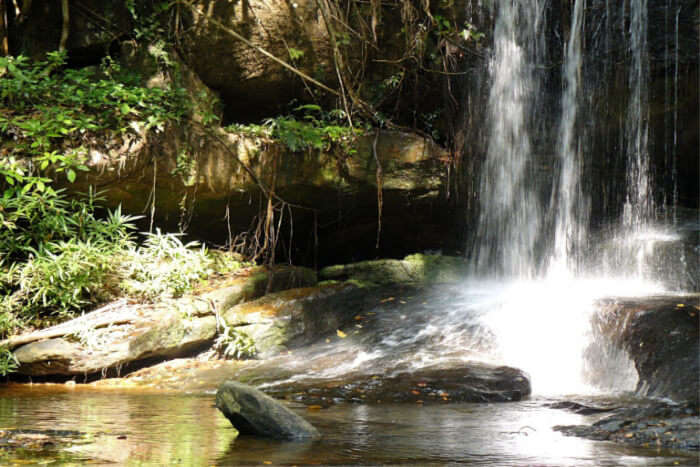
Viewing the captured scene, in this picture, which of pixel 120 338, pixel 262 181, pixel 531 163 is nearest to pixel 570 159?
pixel 531 163

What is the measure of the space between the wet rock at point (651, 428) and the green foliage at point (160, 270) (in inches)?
187

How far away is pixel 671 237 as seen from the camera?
8.76 m

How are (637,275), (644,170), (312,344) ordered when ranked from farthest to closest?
(644,170) → (637,275) → (312,344)

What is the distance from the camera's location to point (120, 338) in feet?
21.4

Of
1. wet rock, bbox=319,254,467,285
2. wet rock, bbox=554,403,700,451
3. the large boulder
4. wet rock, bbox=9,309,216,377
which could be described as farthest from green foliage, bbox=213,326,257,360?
wet rock, bbox=554,403,700,451

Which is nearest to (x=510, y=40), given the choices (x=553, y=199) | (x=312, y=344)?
(x=553, y=199)

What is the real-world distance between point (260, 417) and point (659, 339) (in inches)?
127

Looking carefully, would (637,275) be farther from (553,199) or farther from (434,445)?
(434,445)

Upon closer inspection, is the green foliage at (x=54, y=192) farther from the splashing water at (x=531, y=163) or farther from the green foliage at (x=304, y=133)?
the splashing water at (x=531, y=163)

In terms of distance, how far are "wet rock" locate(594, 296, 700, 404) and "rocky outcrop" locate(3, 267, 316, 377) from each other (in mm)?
3803

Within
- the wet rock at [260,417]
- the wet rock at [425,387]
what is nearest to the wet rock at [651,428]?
the wet rock at [425,387]

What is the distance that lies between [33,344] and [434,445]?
15.0 feet

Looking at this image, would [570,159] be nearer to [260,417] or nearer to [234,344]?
[234,344]

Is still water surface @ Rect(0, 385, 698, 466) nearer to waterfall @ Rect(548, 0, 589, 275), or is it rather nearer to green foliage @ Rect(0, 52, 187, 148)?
green foliage @ Rect(0, 52, 187, 148)
